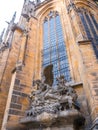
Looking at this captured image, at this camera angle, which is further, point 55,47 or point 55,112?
point 55,47

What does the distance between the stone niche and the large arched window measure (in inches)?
77.7

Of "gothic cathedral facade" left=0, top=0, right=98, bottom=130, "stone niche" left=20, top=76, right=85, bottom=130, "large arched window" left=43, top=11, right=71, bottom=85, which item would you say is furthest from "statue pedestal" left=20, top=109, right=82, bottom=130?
"large arched window" left=43, top=11, right=71, bottom=85

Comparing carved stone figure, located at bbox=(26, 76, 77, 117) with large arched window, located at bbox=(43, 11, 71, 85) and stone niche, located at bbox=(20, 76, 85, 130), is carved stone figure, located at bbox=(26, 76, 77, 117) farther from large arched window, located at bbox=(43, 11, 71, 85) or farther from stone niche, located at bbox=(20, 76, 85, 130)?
large arched window, located at bbox=(43, 11, 71, 85)

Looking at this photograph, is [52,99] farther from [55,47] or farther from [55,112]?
[55,47]

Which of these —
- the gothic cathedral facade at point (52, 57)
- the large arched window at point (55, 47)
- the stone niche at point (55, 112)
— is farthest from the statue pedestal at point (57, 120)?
the large arched window at point (55, 47)

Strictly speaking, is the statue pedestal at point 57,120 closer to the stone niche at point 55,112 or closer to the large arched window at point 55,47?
the stone niche at point 55,112

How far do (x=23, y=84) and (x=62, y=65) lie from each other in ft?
7.70

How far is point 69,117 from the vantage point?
5.39 m

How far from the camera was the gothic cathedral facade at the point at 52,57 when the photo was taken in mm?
6496

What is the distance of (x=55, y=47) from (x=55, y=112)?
573cm

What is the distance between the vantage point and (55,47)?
423 inches

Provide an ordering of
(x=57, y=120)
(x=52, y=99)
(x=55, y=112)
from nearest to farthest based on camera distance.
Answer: (x=57, y=120), (x=55, y=112), (x=52, y=99)

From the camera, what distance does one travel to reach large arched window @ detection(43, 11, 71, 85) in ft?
29.7

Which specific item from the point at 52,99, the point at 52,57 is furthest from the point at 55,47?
the point at 52,99
